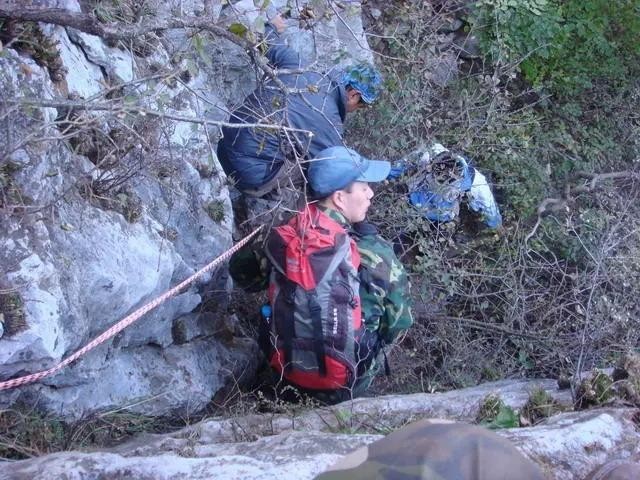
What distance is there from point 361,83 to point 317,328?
2.07 m

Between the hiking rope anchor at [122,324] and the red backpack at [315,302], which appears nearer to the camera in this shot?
the hiking rope anchor at [122,324]

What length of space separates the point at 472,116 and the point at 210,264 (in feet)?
10.2

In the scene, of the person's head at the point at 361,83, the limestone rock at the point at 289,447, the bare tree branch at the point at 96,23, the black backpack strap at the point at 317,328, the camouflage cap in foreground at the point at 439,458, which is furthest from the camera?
the person's head at the point at 361,83

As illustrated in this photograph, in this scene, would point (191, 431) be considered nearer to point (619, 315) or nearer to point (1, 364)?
point (1, 364)

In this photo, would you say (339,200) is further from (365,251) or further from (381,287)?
(381,287)

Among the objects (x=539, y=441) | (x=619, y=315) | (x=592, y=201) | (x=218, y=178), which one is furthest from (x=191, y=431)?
(x=592, y=201)

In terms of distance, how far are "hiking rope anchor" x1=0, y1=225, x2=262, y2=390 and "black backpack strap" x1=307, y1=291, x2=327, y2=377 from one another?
69 cm

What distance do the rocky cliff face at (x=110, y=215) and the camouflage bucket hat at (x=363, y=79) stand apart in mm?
948

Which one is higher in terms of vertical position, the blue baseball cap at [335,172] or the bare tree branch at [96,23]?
the bare tree branch at [96,23]

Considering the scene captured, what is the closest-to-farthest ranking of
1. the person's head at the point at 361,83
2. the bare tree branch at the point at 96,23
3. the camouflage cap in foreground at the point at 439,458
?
the camouflage cap in foreground at the point at 439,458 < the bare tree branch at the point at 96,23 < the person's head at the point at 361,83

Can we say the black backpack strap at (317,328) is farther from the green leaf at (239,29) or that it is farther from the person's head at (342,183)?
the green leaf at (239,29)

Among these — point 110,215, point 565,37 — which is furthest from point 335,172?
point 565,37

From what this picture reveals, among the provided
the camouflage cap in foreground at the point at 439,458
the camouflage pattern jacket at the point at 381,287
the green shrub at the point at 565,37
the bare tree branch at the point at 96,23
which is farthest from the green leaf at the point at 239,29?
the green shrub at the point at 565,37

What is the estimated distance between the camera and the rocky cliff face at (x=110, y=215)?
329cm
